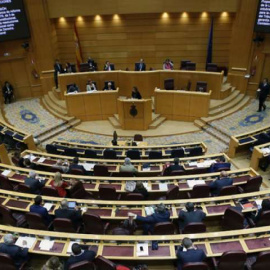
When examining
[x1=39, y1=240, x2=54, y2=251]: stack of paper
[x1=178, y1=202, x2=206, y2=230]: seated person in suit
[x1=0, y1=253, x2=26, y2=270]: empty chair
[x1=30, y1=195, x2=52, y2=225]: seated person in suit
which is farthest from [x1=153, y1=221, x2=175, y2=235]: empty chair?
[x1=0, y1=253, x2=26, y2=270]: empty chair

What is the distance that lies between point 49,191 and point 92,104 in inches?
268

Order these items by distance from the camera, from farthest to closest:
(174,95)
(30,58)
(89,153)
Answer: (30,58), (174,95), (89,153)

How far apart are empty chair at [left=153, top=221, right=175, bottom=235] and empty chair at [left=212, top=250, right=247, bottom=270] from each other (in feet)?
3.36

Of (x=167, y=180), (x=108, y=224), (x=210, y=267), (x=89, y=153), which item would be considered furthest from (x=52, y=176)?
(x=210, y=267)

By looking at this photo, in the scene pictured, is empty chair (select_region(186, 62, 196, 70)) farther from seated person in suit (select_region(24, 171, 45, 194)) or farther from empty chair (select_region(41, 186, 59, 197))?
empty chair (select_region(41, 186, 59, 197))

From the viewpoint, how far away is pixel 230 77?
574 inches

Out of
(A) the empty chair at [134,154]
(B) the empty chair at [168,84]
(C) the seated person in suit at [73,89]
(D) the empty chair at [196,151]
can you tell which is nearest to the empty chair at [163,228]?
(A) the empty chair at [134,154]

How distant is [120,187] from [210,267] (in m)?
2.94

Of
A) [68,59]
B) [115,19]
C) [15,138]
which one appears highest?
[115,19]

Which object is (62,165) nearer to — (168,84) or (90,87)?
(90,87)

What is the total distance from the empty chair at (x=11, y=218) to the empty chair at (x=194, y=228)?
11.4 feet

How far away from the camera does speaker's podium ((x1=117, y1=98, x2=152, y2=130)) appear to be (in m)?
12.2

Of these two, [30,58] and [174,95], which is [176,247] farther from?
[30,58]

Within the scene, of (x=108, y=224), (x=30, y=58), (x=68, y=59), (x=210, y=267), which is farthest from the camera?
(x=68, y=59)
